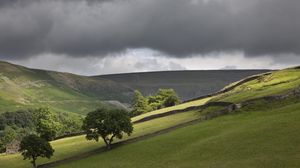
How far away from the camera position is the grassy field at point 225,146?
59.9 meters

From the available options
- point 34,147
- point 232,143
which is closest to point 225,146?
point 232,143

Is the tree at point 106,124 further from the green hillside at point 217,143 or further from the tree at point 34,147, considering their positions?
the tree at point 34,147

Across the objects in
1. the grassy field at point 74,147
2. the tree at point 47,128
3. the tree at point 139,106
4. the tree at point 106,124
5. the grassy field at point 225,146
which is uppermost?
the tree at point 139,106

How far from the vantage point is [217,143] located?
7225cm

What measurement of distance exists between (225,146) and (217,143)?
2869 mm

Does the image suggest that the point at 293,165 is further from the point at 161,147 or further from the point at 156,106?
the point at 156,106

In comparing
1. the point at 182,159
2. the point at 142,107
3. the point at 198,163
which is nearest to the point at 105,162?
the point at 182,159

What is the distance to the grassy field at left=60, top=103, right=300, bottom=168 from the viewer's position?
197ft

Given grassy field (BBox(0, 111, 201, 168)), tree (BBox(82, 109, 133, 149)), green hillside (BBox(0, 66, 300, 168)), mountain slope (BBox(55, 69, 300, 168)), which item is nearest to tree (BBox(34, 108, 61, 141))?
grassy field (BBox(0, 111, 201, 168))

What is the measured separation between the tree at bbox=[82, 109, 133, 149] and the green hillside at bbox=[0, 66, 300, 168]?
3112mm

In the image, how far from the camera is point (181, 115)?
413ft

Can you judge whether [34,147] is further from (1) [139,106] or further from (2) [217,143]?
(1) [139,106]

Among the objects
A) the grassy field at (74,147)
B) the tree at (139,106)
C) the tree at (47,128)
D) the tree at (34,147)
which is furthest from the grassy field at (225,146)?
the tree at (139,106)

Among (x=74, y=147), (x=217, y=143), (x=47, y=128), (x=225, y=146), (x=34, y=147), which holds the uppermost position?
(x=47, y=128)
